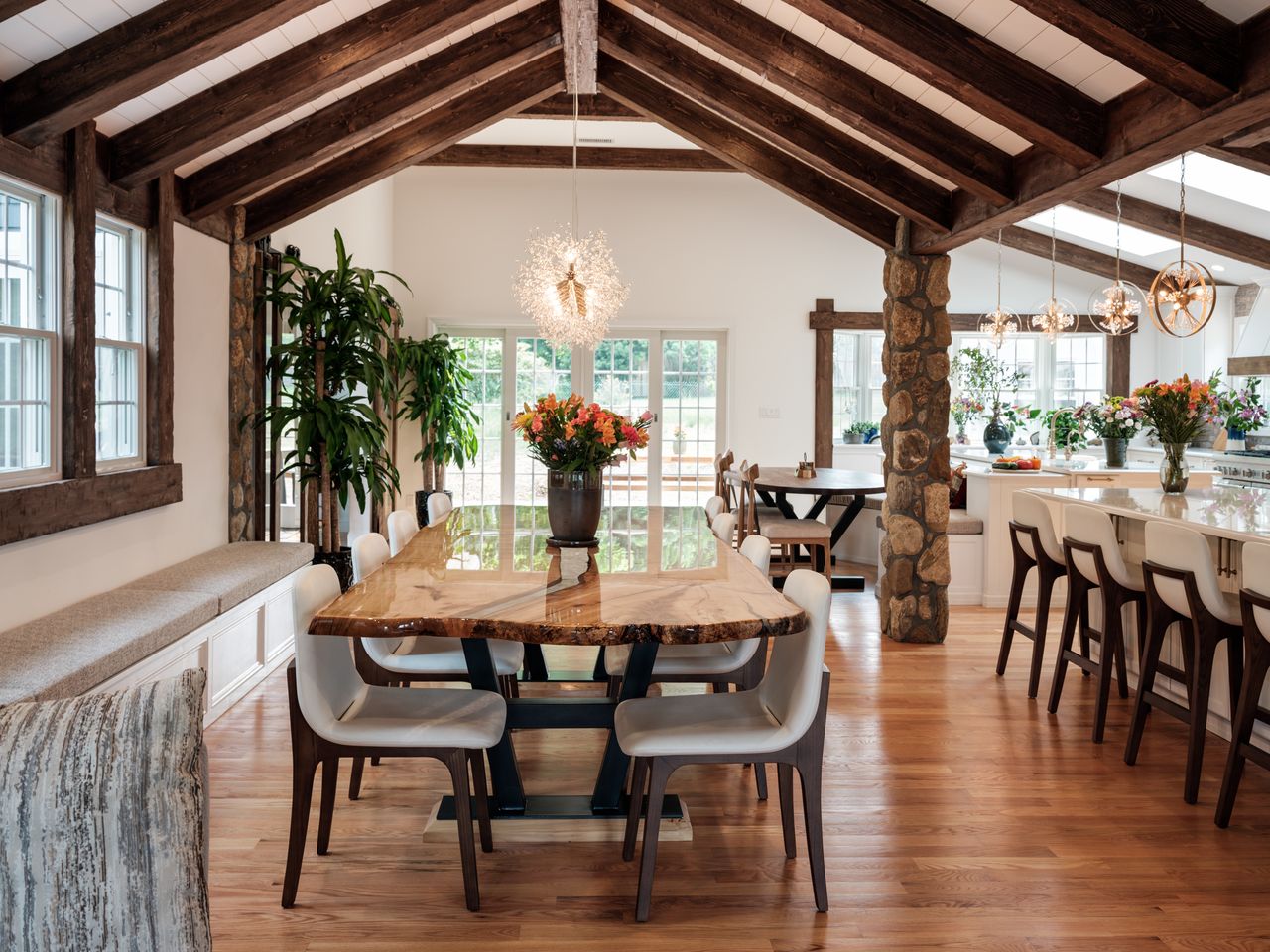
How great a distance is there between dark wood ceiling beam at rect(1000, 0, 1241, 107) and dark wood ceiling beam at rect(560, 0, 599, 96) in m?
2.47

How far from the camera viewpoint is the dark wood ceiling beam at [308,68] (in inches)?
169

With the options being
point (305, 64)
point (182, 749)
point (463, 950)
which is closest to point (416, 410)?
point (305, 64)

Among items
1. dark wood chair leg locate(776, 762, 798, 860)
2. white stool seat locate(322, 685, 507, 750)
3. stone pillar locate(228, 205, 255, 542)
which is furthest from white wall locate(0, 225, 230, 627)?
dark wood chair leg locate(776, 762, 798, 860)

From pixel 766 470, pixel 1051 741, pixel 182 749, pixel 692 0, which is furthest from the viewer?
pixel 766 470

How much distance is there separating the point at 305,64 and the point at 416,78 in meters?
0.97

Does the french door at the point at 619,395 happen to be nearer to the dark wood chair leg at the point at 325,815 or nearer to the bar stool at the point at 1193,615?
the bar stool at the point at 1193,615

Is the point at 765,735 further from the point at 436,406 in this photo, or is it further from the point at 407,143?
the point at 436,406

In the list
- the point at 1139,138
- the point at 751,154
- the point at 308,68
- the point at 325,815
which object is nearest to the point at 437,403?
the point at 751,154

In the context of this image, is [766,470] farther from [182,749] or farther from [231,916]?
[182,749]

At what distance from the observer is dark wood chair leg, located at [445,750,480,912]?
7.94 feet

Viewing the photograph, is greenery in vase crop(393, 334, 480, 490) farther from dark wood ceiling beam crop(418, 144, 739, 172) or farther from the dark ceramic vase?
the dark ceramic vase

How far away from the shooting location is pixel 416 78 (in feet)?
17.3

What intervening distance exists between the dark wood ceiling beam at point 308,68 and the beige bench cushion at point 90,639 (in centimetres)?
184

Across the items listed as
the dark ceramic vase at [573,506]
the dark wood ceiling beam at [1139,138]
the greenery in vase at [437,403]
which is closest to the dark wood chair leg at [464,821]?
the dark ceramic vase at [573,506]
